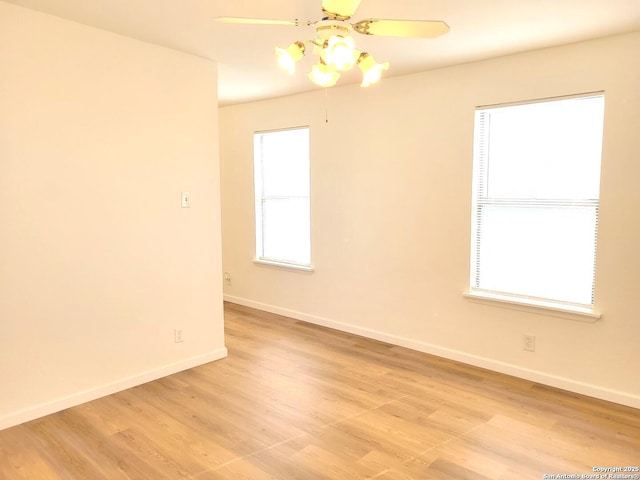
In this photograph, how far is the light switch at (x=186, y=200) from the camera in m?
3.60

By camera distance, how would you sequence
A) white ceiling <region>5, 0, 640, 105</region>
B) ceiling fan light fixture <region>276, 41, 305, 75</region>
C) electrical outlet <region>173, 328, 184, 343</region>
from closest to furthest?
ceiling fan light fixture <region>276, 41, 305, 75</region> → white ceiling <region>5, 0, 640, 105</region> → electrical outlet <region>173, 328, 184, 343</region>

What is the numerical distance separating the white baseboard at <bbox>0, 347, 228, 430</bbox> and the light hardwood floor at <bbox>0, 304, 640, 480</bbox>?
5 centimetres

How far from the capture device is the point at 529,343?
3.53 meters

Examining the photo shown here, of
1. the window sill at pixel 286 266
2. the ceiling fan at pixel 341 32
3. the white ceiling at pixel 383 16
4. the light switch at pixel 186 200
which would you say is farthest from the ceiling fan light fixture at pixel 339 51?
the window sill at pixel 286 266

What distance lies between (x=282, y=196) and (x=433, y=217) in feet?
6.46

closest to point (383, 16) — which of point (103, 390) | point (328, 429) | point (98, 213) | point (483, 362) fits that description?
point (98, 213)

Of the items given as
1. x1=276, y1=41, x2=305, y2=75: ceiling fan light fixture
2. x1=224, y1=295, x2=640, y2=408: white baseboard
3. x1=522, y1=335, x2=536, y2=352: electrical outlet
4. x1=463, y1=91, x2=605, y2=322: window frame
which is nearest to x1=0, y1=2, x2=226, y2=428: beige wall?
x1=224, y1=295, x2=640, y2=408: white baseboard

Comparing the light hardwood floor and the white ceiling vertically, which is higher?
the white ceiling

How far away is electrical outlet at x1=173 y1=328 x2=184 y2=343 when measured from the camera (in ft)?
11.9

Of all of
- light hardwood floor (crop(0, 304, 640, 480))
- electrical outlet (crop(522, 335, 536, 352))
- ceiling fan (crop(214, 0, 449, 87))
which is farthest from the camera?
electrical outlet (crop(522, 335, 536, 352))

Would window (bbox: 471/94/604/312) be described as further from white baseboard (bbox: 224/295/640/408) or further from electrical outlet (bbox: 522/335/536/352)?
white baseboard (bbox: 224/295/640/408)

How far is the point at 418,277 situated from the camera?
13.6 feet

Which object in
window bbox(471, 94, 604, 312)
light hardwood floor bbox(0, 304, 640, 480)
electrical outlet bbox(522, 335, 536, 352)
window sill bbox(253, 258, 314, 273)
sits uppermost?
window bbox(471, 94, 604, 312)

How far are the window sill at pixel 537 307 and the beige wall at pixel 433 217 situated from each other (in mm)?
50
